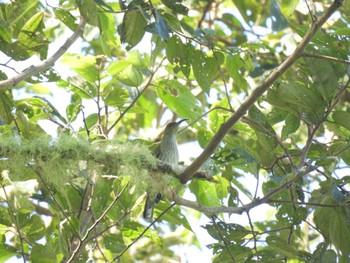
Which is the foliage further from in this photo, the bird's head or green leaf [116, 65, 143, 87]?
the bird's head

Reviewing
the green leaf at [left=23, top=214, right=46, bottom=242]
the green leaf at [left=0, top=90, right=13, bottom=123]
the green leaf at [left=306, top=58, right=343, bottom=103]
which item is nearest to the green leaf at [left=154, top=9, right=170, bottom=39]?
the green leaf at [left=306, top=58, right=343, bottom=103]

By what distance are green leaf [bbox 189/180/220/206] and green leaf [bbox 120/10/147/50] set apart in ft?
3.00

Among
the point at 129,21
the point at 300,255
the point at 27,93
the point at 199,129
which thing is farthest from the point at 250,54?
the point at 27,93

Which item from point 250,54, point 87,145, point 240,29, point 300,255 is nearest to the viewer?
point 87,145

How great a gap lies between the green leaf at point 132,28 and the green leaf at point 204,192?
913mm

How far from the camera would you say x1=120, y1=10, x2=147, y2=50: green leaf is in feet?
11.6

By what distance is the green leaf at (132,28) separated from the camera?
11.6 feet

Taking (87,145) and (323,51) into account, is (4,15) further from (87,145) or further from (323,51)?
(323,51)

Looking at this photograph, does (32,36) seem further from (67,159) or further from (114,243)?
(114,243)

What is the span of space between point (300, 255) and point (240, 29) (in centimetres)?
382

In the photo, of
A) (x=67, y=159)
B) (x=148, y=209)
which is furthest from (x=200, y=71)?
(x=148, y=209)

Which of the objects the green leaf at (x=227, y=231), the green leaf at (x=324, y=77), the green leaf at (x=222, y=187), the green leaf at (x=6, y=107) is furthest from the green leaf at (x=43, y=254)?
the green leaf at (x=324, y=77)

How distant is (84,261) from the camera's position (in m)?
3.62

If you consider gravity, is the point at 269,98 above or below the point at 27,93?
below
